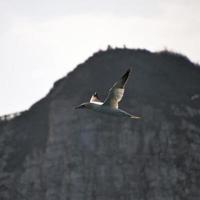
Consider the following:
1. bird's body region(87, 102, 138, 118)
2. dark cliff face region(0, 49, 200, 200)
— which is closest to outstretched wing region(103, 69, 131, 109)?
bird's body region(87, 102, 138, 118)

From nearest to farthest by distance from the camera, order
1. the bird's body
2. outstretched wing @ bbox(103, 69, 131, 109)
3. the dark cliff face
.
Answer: the bird's body → outstretched wing @ bbox(103, 69, 131, 109) → the dark cliff face

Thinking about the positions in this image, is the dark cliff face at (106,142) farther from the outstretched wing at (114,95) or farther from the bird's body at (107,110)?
the outstretched wing at (114,95)

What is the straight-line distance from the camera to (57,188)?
318 feet

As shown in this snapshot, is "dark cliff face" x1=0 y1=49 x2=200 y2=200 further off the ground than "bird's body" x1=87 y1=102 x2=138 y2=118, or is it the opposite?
"dark cliff face" x1=0 y1=49 x2=200 y2=200

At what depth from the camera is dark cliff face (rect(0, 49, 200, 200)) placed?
96.1 meters

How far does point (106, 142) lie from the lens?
3866 inches

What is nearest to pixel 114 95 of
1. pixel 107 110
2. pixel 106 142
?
pixel 107 110

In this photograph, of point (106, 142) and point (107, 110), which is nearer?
point (107, 110)

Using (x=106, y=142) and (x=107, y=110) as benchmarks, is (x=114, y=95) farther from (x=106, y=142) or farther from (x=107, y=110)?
(x=106, y=142)

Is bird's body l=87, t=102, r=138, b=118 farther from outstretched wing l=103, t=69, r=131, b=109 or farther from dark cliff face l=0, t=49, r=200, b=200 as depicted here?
dark cliff face l=0, t=49, r=200, b=200

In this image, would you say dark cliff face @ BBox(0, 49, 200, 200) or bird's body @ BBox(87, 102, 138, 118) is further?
dark cliff face @ BBox(0, 49, 200, 200)

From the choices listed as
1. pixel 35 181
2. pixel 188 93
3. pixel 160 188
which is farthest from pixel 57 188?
pixel 188 93

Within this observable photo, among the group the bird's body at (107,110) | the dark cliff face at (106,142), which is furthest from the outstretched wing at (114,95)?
the dark cliff face at (106,142)

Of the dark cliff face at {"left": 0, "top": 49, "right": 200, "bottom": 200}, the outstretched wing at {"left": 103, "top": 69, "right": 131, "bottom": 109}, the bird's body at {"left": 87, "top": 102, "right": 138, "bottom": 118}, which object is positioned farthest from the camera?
the dark cliff face at {"left": 0, "top": 49, "right": 200, "bottom": 200}
